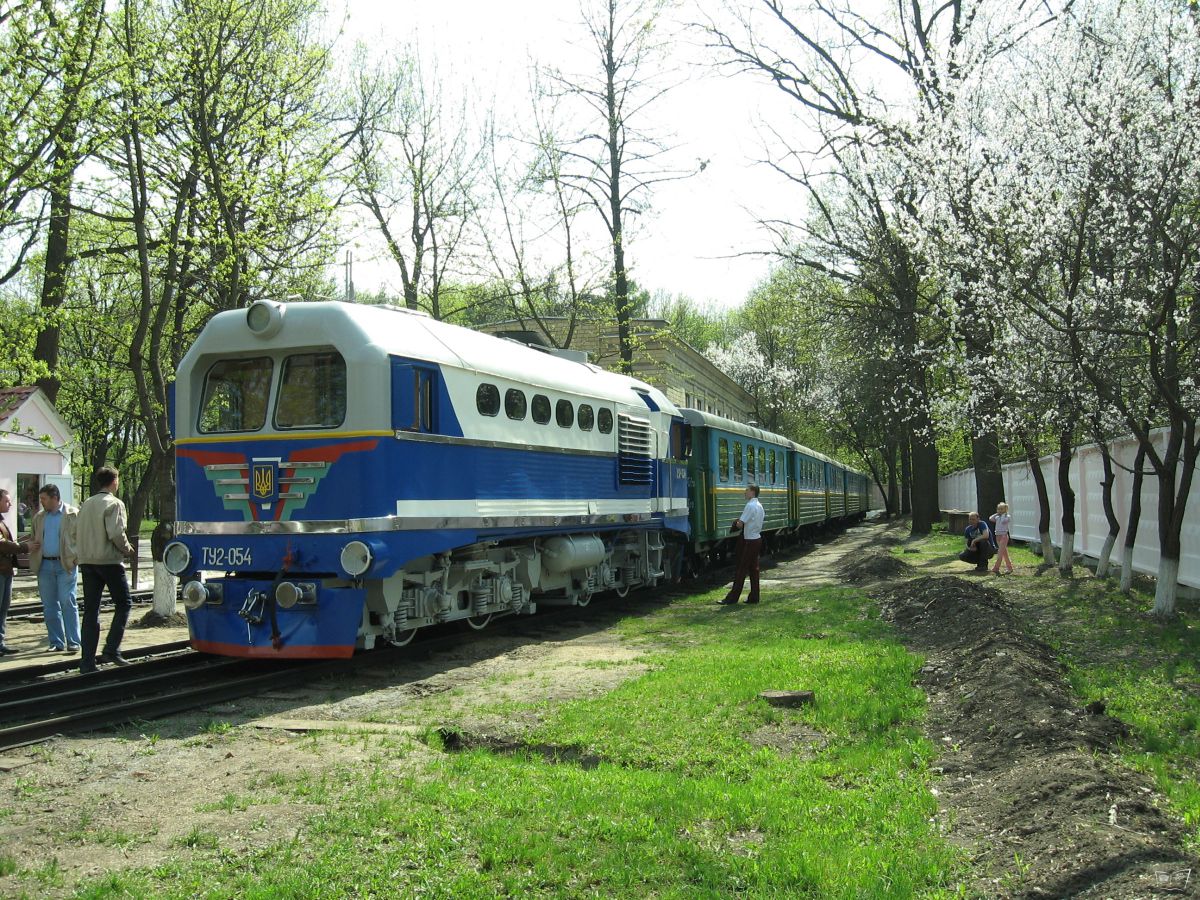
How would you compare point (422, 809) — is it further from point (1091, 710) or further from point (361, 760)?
point (1091, 710)

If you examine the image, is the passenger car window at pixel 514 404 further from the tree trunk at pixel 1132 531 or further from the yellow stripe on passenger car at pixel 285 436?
the tree trunk at pixel 1132 531

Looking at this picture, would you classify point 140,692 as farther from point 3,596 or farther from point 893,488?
point 893,488

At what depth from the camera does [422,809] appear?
541 cm

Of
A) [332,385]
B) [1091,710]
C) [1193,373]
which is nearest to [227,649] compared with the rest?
[332,385]

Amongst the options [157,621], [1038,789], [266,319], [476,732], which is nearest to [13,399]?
[157,621]

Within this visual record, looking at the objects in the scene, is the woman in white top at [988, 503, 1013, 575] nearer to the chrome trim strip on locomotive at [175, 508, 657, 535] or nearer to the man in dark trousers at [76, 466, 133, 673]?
the chrome trim strip on locomotive at [175, 508, 657, 535]

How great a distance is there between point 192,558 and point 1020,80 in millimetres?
12168

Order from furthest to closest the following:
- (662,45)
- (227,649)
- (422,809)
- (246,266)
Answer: (662,45) → (246,266) → (227,649) → (422,809)

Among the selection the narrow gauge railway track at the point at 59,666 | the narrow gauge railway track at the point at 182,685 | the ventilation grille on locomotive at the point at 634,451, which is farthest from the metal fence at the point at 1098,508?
the narrow gauge railway track at the point at 59,666

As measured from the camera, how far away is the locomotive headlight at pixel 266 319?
9805mm

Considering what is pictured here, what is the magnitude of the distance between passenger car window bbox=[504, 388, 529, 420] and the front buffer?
9.88 ft

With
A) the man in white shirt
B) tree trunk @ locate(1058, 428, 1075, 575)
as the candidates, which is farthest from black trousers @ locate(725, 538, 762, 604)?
tree trunk @ locate(1058, 428, 1075, 575)

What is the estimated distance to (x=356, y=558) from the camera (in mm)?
9102

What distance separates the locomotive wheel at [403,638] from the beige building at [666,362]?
17.5 m
